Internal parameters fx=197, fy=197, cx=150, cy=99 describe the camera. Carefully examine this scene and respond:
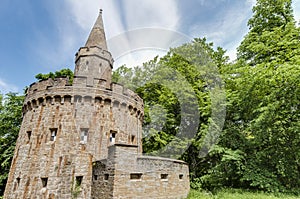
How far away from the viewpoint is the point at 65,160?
11.8 meters

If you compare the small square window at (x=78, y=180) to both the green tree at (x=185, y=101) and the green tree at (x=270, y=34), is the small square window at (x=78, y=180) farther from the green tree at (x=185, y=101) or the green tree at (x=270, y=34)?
the green tree at (x=270, y=34)

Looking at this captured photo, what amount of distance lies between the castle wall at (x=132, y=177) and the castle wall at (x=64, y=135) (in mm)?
1364

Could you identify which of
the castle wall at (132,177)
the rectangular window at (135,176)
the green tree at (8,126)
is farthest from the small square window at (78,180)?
the green tree at (8,126)

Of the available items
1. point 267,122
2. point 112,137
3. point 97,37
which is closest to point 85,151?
point 112,137

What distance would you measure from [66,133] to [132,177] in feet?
17.0

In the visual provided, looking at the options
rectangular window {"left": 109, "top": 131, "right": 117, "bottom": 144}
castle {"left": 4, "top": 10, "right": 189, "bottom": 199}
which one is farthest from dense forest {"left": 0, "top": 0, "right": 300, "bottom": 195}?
rectangular window {"left": 109, "top": 131, "right": 117, "bottom": 144}

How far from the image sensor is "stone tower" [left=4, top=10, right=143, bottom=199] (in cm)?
1152

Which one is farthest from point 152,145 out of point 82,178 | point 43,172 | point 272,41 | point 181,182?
point 272,41

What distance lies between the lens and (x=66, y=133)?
40.9 feet

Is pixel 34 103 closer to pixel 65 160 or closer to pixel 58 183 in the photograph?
pixel 65 160

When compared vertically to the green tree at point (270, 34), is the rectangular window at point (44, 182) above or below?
below

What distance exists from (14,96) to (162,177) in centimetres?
2241

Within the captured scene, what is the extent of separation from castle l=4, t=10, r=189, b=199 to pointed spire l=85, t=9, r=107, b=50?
216 inches

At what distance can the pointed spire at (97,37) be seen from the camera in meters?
17.9
